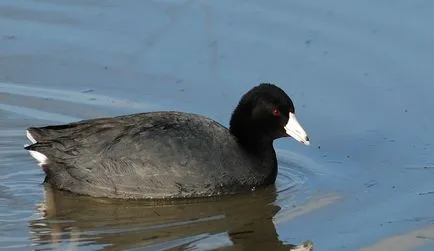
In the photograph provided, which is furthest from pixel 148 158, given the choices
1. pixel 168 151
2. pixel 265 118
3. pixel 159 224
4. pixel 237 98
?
pixel 237 98

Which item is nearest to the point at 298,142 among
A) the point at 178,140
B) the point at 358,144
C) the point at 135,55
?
the point at 358,144

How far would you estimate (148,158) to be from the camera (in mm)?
8828

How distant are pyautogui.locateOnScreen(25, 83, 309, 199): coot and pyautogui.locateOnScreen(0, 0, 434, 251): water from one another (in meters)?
0.13

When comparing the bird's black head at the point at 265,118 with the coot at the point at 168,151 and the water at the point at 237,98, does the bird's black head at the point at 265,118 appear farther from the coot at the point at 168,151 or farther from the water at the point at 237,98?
the water at the point at 237,98

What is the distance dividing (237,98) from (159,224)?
222 cm

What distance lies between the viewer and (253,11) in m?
11.9

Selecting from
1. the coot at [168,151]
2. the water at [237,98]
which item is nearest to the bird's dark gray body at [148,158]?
the coot at [168,151]

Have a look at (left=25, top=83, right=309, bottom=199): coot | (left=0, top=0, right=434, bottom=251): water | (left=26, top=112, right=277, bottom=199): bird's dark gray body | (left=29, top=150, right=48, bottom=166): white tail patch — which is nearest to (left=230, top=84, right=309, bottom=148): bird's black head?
(left=25, top=83, right=309, bottom=199): coot

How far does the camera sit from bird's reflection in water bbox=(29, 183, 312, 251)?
787cm

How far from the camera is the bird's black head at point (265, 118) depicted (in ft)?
29.7

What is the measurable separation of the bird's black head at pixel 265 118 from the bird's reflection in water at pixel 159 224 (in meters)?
0.44

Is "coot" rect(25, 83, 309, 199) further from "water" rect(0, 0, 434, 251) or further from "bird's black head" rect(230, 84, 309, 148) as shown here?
"water" rect(0, 0, 434, 251)

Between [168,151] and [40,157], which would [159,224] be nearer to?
[168,151]

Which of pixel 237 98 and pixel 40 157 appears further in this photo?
pixel 237 98
